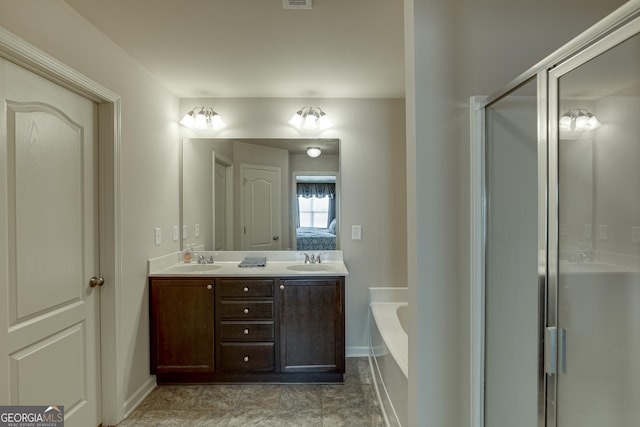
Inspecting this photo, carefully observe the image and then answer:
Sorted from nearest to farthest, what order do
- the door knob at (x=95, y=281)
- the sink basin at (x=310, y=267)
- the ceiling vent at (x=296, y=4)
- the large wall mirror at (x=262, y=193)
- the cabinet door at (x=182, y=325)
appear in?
the ceiling vent at (x=296, y=4)
the door knob at (x=95, y=281)
the cabinet door at (x=182, y=325)
the sink basin at (x=310, y=267)
the large wall mirror at (x=262, y=193)

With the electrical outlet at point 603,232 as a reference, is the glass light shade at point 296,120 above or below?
above

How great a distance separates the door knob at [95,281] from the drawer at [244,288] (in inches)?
30.7

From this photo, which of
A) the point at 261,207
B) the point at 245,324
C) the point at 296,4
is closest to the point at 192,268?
the point at 245,324

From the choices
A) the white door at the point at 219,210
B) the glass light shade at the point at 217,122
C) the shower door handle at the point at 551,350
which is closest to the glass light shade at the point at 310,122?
the glass light shade at the point at 217,122

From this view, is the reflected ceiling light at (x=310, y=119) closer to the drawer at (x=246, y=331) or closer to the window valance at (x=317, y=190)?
the window valance at (x=317, y=190)

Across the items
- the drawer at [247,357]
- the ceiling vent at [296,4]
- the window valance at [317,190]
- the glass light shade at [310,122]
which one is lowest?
the drawer at [247,357]

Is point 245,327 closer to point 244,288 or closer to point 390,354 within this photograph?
point 244,288

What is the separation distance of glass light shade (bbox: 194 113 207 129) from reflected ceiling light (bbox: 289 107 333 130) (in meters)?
0.81

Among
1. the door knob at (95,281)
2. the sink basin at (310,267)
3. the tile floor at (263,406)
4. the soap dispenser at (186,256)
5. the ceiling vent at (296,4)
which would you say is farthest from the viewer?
the soap dispenser at (186,256)

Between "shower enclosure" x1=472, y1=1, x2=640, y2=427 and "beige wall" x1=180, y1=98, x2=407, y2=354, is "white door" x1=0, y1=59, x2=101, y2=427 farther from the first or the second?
"shower enclosure" x1=472, y1=1, x2=640, y2=427

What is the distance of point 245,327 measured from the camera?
8.00 ft

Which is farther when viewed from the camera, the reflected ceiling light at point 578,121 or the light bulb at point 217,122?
the light bulb at point 217,122

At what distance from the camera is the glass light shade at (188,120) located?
289 cm

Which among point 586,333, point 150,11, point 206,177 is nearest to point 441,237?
point 586,333
